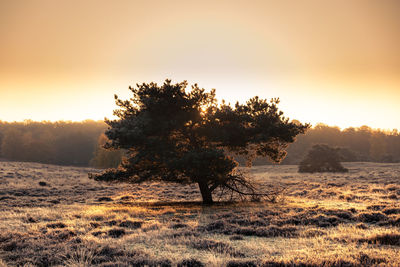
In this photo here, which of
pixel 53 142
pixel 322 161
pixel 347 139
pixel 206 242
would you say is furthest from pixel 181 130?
pixel 347 139

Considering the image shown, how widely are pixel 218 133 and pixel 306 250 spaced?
10402mm

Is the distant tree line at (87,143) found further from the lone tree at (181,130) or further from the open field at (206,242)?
the open field at (206,242)

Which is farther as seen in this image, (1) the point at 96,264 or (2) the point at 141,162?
(2) the point at 141,162

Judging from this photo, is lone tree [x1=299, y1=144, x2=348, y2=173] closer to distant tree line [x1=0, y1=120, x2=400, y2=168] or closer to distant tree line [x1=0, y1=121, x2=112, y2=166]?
distant tree line [x1=0, y1=120, x2=400, y2=168]

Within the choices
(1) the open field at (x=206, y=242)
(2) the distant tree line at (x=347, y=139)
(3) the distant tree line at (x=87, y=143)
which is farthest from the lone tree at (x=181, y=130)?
(2) the distant tree line at (x=347, y=139)

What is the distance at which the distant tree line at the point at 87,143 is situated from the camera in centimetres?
8712

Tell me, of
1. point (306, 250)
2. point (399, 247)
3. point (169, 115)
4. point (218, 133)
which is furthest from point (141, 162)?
point (399, 247)

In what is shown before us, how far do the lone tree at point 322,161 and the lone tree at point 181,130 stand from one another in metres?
40.3

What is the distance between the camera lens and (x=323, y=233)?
9.79 meters

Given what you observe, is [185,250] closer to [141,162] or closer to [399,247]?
[399,247]

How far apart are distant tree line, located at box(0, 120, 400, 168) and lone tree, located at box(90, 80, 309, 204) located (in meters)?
56.8

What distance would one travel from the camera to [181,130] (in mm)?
18047

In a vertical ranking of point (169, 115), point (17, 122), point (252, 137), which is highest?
point (17, 122)

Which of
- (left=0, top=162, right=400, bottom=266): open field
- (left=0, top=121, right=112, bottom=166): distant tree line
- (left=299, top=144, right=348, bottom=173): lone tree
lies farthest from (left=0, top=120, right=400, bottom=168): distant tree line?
(left=0, top=162, right=400, bottom=266): open field
